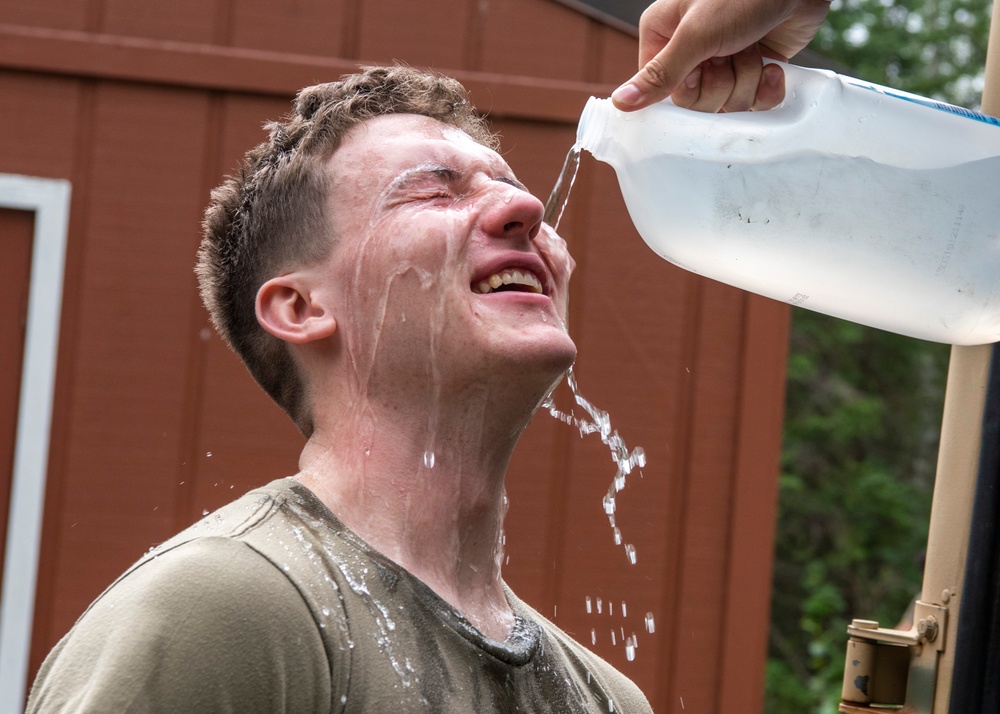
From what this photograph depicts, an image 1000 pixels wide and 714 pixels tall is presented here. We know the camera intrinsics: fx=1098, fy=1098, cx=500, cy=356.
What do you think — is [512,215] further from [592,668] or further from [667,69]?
[592,668]

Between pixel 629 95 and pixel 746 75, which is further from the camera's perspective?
pixel 746 75

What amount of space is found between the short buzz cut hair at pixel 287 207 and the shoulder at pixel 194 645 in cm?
55

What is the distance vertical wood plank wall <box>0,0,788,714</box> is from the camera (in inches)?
119

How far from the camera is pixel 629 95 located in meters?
1.71

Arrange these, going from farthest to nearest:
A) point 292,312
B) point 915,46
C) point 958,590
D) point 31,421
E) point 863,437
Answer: point 915,46, point 863,437, point 31,421, point 292,312, point 958,590

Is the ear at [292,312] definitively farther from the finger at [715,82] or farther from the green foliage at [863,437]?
the green foliage at [863,437]

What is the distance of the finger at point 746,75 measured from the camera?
1.84 meters

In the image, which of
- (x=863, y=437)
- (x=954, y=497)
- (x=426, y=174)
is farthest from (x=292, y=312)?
(x=863, y=437)

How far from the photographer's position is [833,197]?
180cm

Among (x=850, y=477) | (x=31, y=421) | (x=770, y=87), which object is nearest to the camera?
(x=770, y=87)

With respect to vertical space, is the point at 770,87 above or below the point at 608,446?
above

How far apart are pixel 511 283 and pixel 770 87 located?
1.89 feet

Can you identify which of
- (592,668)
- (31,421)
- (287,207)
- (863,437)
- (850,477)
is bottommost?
(850,477)

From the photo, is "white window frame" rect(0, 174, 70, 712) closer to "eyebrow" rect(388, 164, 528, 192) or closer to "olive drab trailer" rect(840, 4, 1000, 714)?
"eyebrow" rect(388, 164, 528, 192)
